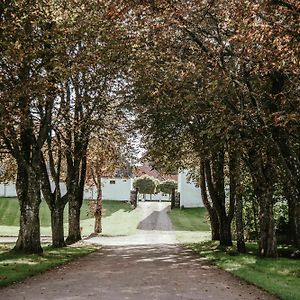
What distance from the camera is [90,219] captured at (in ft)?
171

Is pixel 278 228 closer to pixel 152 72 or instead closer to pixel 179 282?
pixel 152 72

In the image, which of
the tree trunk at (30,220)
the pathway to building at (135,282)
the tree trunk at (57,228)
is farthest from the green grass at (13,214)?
the pathway to building at (135,282)

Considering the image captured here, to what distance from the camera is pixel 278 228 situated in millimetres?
29484

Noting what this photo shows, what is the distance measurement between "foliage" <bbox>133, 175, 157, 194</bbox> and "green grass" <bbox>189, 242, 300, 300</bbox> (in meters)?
51.7

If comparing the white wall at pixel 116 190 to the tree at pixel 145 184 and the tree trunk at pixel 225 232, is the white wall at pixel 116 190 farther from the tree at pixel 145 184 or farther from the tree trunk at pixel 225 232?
the tree trunk at pixel 225 232

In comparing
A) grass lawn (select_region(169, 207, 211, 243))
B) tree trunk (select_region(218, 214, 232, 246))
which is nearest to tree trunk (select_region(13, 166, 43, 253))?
tree trunk (select_region(218, 214, 232, 246))

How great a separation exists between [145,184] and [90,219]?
2265cm

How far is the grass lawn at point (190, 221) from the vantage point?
42.2 metres

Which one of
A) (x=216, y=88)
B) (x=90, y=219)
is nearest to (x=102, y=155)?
(x=216, y=88)

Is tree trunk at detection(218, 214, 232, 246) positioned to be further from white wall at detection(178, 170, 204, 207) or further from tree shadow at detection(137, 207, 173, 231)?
white wall at detection(178, 170, 204, 207)

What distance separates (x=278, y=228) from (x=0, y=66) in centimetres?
1984

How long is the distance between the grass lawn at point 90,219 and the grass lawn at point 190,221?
160 inches

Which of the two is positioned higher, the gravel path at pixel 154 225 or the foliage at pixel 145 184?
the foliage at pixel 145 184

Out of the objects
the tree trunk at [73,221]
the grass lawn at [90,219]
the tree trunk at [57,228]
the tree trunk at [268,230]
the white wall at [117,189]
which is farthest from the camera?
the white wall at [117,189]
